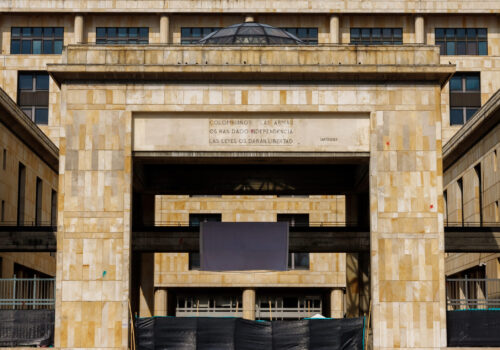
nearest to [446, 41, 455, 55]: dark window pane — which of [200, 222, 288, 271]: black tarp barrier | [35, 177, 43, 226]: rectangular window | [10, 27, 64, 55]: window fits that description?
[10, 27, 64, 55]: window

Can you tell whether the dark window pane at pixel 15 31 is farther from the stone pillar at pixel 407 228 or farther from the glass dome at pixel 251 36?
the stone pillar at pixel 407 228

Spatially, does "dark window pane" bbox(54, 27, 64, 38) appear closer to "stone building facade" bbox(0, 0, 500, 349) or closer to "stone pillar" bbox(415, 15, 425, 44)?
"stone pillar" bbox(415, 15, 425, 44)

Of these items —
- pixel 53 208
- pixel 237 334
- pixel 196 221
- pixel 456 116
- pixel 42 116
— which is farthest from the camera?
pixel 196 221

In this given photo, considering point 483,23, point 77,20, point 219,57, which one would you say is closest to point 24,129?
point 219,57

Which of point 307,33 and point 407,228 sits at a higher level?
point 307,33

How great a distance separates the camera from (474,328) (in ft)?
133

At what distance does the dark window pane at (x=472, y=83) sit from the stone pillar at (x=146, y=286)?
37545 millimetres

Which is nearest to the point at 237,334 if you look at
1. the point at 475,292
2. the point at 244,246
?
the point at 244,246

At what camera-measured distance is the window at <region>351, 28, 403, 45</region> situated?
271 feet

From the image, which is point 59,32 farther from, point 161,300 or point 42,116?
point 161,300

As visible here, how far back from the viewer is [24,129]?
193 feet

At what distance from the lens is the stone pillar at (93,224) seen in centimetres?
4006

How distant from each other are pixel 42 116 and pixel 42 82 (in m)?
3.16

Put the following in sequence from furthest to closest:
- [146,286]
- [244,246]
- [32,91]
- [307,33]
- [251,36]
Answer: [307,33] < [32,91] < [146,286] < [251,36] < [244,246]
